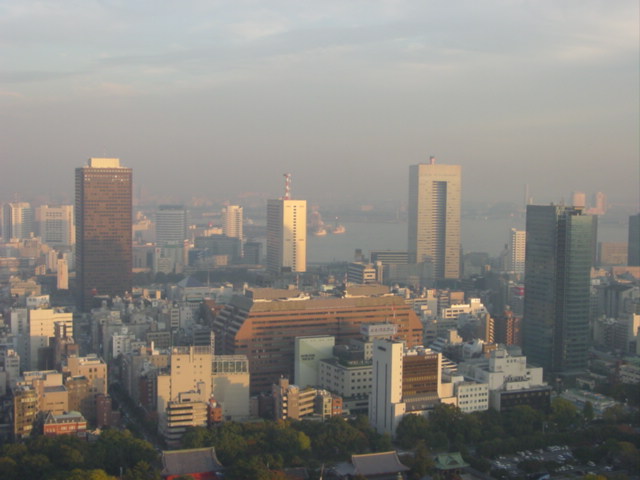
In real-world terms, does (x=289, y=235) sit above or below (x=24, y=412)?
above

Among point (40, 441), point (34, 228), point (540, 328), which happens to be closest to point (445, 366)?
point (540, 328)

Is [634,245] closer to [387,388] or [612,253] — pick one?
[612,253]

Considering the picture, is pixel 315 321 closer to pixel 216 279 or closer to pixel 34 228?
pixel 216 279

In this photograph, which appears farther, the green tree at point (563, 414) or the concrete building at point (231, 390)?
the concrete building at point (231, 390)

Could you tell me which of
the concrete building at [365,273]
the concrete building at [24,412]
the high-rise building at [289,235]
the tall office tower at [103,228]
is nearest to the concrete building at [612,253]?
the concrete building at [365,273]

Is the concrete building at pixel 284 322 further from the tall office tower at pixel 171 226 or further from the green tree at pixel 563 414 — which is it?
the tall office tower at pixel 171 226

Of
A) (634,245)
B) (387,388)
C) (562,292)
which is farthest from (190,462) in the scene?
(634,245)

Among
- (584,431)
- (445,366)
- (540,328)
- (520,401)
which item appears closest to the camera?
(584,431)
